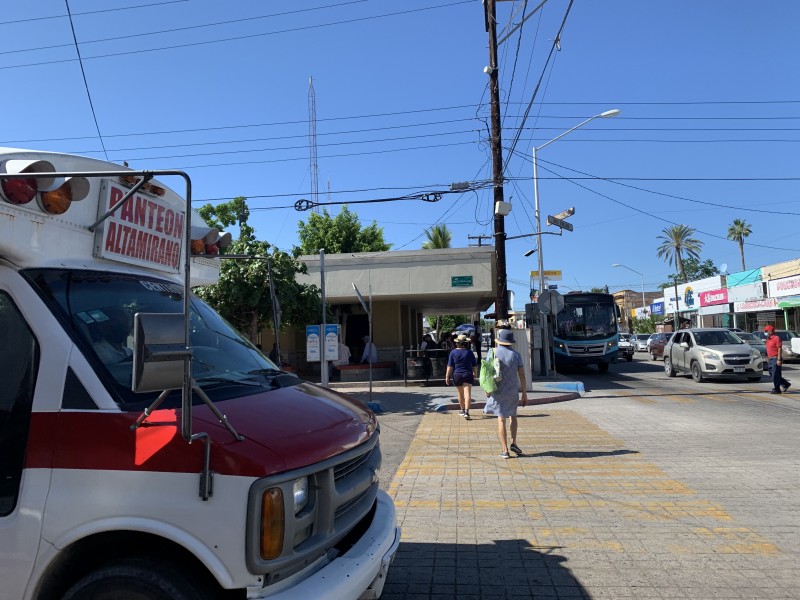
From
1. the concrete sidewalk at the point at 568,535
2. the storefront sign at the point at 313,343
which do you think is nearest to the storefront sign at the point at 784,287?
the storefront sign at the point at 313,343

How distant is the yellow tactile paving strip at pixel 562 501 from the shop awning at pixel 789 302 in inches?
1138

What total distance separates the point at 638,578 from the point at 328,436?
2.67 metres

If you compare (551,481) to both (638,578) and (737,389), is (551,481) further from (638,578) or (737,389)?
(737,389)

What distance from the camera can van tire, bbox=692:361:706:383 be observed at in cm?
1880

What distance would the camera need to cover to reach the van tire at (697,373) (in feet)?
61.7

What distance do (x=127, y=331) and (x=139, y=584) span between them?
1.18 meters

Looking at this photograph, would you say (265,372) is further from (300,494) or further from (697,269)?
(697,269)

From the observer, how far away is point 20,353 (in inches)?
105

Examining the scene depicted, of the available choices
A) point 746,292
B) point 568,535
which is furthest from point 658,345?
point 568,535

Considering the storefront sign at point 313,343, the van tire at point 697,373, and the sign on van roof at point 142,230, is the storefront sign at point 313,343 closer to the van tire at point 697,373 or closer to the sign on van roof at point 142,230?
the sign on van roof at point 142,230

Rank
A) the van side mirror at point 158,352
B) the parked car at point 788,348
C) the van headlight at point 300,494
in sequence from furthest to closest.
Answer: the parked car at point 788,348 → the van headlight at point 300,494 → the van side mirror at point 158,352

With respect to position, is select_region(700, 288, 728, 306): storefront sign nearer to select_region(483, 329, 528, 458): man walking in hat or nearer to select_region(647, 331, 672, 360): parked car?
select_region(647, 331, 672, 360): parked car

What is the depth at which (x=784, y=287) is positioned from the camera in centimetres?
3366

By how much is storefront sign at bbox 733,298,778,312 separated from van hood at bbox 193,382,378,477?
38.3m
